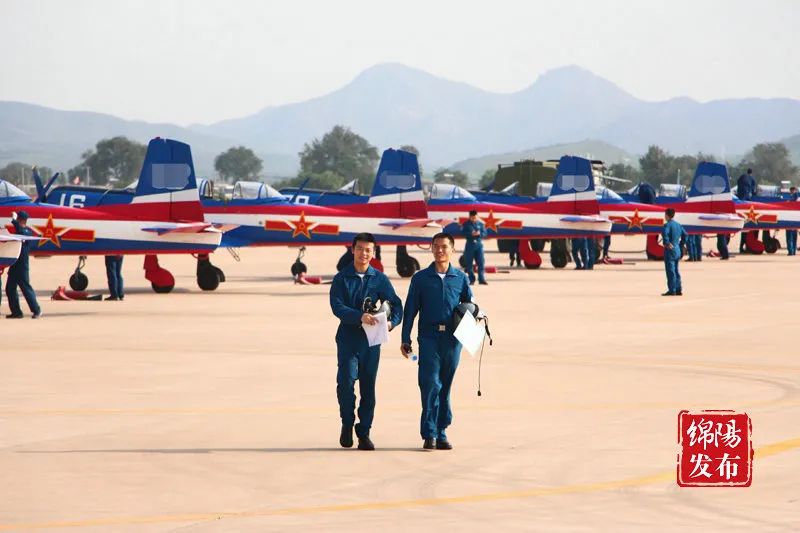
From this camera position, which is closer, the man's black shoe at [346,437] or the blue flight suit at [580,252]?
the man's black shoe at [346,437]

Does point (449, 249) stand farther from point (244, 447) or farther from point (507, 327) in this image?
point (507, 327)

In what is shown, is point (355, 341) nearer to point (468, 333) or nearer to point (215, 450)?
point (468, 333)

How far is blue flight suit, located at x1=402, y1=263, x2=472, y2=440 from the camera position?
11.8m

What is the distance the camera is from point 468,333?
38.7ft

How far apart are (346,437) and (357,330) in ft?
2.74

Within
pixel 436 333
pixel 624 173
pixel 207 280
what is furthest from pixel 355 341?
pixel 624 173

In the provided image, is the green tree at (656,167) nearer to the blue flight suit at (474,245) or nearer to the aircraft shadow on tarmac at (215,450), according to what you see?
the blue flight suit at (474,245)

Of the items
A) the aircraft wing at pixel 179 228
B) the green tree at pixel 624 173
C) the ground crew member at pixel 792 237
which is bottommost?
the ground crew member at pixel 792 237

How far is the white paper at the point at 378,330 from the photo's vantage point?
460 inches

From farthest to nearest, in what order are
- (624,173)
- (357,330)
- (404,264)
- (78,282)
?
1. (624,173)
2. (404,264)
3. (78,282)
4. (357,330)

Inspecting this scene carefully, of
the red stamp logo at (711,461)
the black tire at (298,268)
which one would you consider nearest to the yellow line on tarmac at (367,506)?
the red stamp logo at (711,461)

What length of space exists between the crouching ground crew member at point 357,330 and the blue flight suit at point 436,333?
19 centimetres

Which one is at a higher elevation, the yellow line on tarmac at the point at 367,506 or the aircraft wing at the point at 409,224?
the aircraft wing at the point at 409,224

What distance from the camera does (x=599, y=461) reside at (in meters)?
11.0
